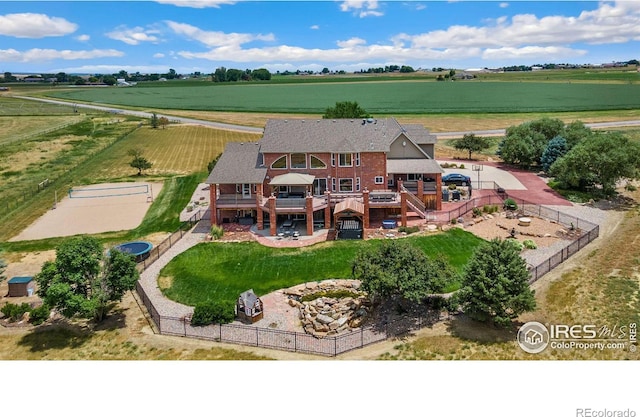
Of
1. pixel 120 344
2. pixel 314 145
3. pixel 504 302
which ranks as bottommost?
pixel 120 344

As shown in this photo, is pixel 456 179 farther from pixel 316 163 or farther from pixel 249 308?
pixel 249 308

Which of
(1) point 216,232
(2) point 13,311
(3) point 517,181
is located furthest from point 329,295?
(3) point 517,181

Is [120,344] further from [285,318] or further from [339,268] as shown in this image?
[339,268]

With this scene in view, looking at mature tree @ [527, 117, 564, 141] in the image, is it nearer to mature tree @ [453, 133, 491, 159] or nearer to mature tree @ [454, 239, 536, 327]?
mature tree @ [453, 133, 491, 159]

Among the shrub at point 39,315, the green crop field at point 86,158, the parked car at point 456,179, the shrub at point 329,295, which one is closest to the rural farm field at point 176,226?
the green crop field at point 86,158

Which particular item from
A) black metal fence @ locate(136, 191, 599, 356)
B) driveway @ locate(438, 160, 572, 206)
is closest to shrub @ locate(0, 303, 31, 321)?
black metal fence @ locate(136, 191, 599, 356)

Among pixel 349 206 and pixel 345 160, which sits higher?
pixel 345 160
